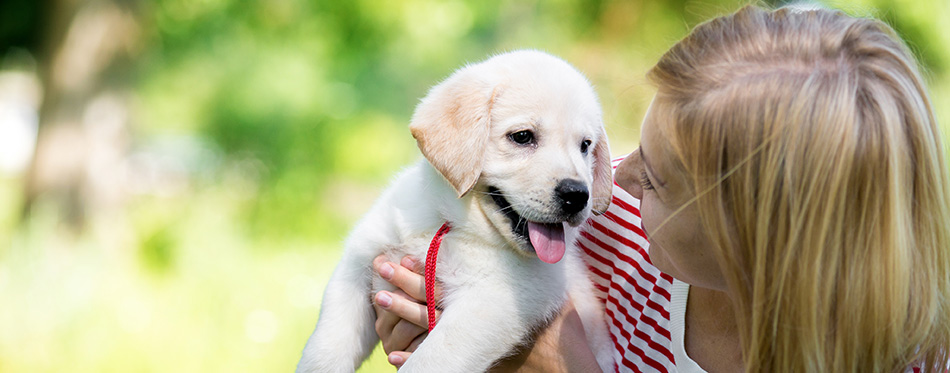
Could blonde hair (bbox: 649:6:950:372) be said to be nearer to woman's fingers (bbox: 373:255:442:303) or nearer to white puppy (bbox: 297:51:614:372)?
white puppy (bbox: 297:51:614:372)

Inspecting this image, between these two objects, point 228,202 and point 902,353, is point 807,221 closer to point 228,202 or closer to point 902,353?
point 902,353

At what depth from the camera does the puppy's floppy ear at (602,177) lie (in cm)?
208

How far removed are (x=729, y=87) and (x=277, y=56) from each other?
607 cm

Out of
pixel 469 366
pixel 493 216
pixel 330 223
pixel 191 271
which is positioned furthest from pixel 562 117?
pixel 330 223

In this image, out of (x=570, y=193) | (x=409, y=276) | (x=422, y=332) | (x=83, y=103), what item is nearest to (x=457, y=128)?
(x=570, y=193)

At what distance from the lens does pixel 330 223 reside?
6.59 meters

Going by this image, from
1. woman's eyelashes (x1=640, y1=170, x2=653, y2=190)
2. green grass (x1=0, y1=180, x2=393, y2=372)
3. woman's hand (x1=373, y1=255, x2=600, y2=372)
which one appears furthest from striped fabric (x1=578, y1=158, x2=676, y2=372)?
green grass (x1=0, y1=180, x2=393, y2=372)

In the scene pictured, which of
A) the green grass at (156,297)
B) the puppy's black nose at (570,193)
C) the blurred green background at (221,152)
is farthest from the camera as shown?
the blurred green background at (221,152)

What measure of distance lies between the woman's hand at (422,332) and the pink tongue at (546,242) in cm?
23

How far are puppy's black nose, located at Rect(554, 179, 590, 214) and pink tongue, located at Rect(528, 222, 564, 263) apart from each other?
0.11 meters

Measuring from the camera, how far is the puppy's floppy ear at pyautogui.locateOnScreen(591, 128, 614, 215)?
6.81 ft

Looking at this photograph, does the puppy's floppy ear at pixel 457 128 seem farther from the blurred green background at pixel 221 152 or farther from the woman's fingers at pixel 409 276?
the blurred green background at pixel 221 152

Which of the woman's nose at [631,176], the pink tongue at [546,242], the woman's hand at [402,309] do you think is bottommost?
the woman's hand at [402,309]

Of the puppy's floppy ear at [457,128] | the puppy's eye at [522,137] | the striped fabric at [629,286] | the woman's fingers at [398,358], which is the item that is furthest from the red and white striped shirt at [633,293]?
the woman's fingers at [398,358]
